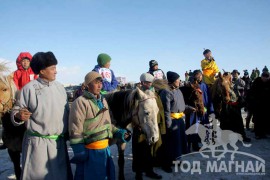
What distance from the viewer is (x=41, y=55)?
2.71 metres

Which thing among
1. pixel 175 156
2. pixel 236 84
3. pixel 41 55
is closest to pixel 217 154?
pixel 175 156

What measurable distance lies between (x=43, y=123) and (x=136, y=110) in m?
1.70

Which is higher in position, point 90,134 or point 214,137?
point 90,134

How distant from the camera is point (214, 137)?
6.94 meters

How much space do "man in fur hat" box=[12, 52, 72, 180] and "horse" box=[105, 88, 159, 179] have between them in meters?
1.10

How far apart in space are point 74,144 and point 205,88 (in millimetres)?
4881

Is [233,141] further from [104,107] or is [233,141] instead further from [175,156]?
[104,107]

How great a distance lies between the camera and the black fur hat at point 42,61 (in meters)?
2.68

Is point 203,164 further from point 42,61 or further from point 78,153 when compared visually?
point 42,61

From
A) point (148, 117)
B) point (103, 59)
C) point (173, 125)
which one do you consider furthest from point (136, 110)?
point (103, 59)

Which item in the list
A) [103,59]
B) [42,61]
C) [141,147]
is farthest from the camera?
[103,59]

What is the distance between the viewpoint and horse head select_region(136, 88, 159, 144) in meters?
3.62

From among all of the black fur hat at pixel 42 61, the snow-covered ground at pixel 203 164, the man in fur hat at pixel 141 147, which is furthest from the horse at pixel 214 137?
the black fur hat at pixel 42 61

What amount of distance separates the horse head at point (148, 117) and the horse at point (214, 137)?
9.36 ft
